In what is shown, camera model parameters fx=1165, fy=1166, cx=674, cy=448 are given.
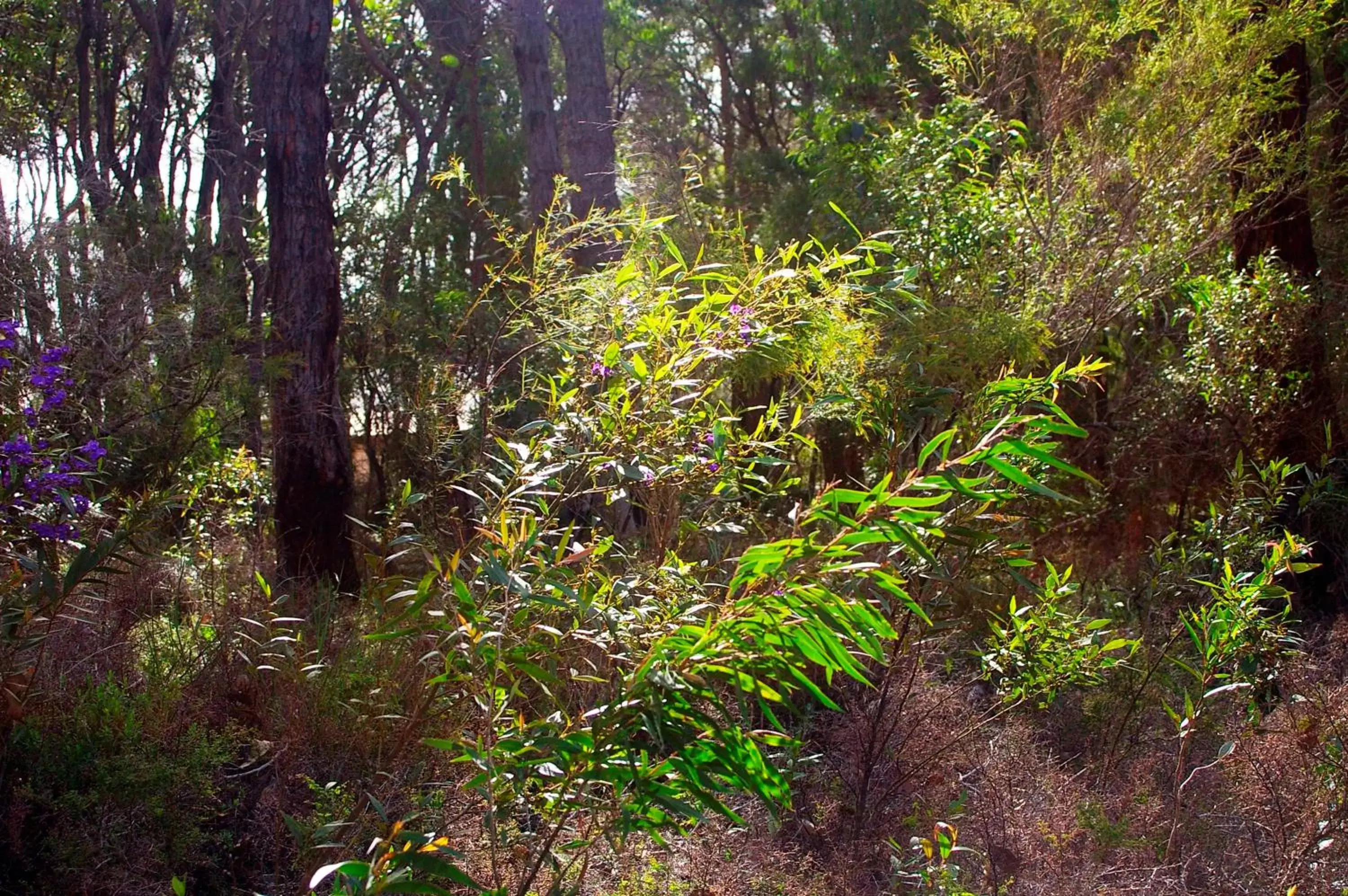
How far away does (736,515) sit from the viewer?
4.44 m

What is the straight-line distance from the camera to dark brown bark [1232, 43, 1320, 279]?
23.8 ft

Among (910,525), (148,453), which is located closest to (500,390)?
(148,453)

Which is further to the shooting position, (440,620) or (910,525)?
(440,620)

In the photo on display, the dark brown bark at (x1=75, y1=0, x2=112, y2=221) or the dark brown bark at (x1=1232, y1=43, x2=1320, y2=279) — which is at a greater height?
the dark brown bark at (x1=75, y1=0, x2=112, y2=221)

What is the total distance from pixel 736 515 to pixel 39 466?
7.83 feet

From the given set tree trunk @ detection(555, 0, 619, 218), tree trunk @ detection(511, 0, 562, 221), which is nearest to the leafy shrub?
tree trunk @ detection(555, 0, 619, 218)

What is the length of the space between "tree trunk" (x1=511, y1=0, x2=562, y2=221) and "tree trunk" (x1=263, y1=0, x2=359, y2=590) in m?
2.59

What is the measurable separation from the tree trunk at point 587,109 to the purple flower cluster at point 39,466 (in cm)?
461

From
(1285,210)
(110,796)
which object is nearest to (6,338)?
(110,796)

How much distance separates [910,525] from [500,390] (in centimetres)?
579

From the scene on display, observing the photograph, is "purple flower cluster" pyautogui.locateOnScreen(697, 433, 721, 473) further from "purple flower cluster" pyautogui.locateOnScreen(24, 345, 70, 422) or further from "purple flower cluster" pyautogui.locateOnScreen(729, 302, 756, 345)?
"purple flower cluster" pyautogui.locateOnScreen(24, 345, 70, 422)

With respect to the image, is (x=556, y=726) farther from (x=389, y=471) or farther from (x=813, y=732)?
(x=389, y=471)

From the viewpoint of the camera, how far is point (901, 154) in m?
6.87

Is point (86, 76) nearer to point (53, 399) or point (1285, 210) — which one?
point (53, 399)
